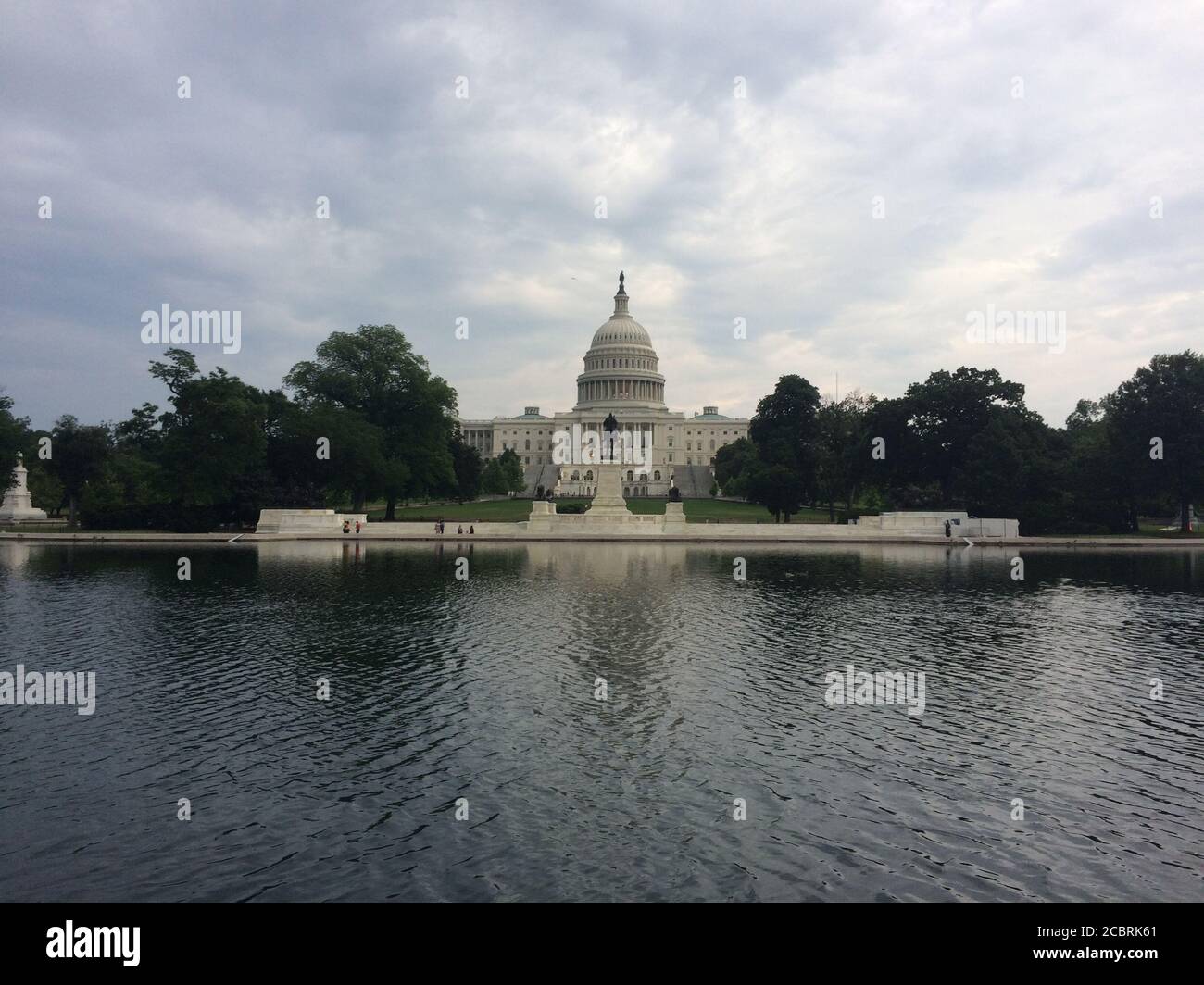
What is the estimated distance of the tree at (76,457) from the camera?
210ft

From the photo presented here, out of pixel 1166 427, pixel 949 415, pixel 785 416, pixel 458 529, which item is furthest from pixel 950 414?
pixel 458 529

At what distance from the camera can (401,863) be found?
9.73 m

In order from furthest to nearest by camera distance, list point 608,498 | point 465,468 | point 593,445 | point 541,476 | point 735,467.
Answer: point 593,445 → point 541,476 → point 735,467 → point 465,468 → point 608,498

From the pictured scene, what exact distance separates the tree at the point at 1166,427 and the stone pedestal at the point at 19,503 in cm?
8860

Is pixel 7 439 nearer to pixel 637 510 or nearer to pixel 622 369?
pixel 637 510

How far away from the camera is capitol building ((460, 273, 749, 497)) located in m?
159

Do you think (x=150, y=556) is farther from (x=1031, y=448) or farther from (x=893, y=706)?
(x=1031, y=448)

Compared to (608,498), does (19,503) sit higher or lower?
higher

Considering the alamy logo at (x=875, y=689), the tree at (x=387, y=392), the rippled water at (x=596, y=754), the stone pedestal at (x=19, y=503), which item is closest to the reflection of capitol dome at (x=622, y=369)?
the tree at (x=387, y=392)

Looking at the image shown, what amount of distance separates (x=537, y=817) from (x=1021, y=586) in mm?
28897

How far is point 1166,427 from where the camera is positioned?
197ft

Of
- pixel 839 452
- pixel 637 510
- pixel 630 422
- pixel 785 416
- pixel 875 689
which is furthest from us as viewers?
pixel 630 422
